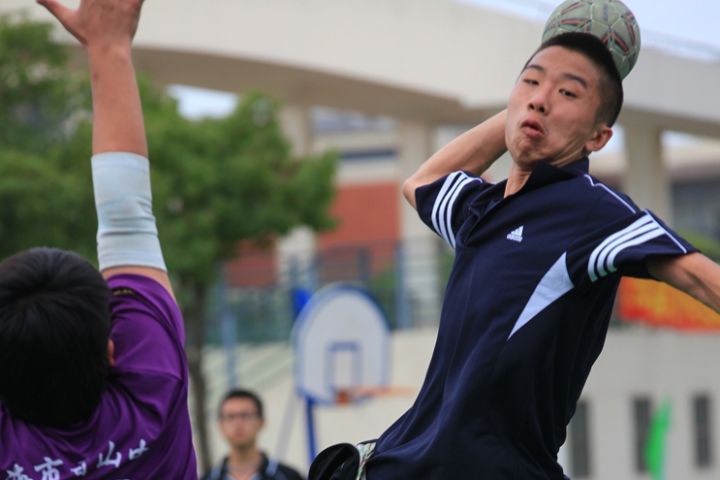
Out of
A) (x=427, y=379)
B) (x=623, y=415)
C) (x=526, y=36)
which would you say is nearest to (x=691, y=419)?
(x=623, y=415)

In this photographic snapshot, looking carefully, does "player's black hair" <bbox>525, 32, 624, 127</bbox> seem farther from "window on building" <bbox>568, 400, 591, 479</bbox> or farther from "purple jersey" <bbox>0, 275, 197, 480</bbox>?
"window on building" <bbox>568, 400, 591, 479</bbox>

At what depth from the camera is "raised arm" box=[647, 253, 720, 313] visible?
9.65 ft

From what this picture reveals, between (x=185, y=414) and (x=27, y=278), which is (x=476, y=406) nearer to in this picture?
(x=185, y=414)

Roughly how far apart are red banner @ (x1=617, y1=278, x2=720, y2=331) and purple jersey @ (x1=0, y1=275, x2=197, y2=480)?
760 inches

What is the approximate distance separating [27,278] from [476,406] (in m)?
0.97

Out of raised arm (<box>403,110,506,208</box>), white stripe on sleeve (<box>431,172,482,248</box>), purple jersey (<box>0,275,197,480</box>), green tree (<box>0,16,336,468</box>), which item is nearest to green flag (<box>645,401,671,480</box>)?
green tree (<box>0,16,336,468</box>)

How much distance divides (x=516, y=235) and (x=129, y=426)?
3.03 feet

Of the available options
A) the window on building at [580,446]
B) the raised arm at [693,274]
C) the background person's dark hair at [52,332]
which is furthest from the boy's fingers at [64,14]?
the window on building at [580,446]

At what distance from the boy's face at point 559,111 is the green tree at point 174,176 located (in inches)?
441

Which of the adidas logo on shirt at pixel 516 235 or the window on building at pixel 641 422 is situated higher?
the adidas logo on shirt at pixel 516 235

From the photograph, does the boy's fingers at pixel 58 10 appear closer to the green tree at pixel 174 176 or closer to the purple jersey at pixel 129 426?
the purple jersey at pixel 129 426

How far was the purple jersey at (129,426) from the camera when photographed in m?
3.24

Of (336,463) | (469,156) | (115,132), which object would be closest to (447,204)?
(469,156)

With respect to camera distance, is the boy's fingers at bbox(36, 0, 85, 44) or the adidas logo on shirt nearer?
the adidas logo on shirt
